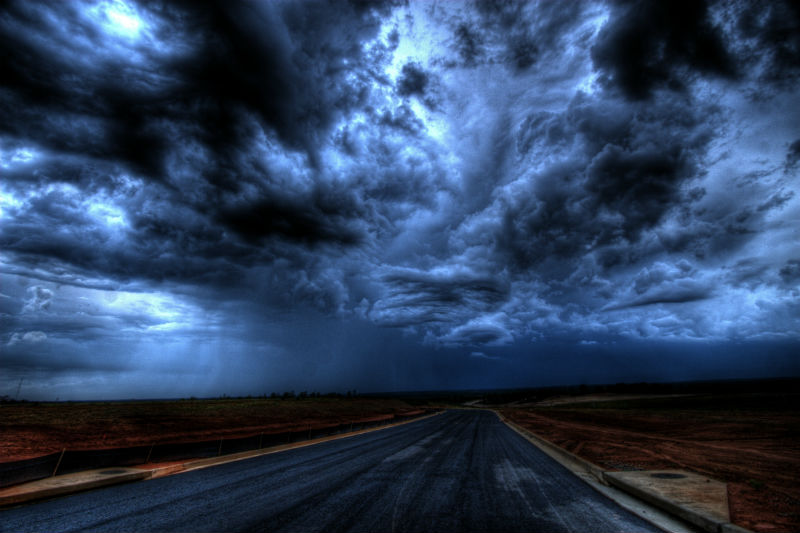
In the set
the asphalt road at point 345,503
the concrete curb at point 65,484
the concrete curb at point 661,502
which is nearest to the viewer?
the concrete curb at point 661,502

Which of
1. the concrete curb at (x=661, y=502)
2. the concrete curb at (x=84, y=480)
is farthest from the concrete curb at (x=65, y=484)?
the concrete curb at (x=661, y=502)

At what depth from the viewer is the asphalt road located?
6266mm

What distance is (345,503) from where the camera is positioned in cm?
745

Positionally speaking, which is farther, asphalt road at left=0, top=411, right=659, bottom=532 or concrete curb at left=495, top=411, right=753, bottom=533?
asphalt road at left=0, top=411, right=659, bottom=532

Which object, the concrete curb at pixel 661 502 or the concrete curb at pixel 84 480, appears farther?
the concrete curb at pixel 84 480

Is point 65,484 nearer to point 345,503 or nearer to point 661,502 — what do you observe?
point 345,503

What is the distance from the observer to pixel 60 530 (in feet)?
20.3

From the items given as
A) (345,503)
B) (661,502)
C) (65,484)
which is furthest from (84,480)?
(661,502)

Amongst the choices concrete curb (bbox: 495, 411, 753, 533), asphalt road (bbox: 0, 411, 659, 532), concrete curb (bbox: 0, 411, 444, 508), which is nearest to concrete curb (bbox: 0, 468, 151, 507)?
concrete curb (bbox: 0, 411, 444, 508)

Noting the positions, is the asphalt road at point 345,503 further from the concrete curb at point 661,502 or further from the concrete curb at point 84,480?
the concrete curb at point 661,502

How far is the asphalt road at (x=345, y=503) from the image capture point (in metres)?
6.27

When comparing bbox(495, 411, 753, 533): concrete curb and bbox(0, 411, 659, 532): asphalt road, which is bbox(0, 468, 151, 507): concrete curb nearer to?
bbox(0, 411, 659, 532): asphalt road

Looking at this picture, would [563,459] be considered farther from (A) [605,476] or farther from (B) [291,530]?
(B) [291,530]

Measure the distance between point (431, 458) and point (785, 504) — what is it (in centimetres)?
960
